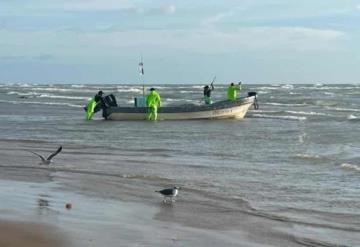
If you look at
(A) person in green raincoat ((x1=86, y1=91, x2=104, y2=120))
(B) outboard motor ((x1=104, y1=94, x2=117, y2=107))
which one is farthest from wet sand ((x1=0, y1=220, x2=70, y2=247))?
A: (B) outboard motor ((x1=104, y1=94, x2=117, y2=107))

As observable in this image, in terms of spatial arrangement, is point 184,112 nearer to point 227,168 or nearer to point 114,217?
point 227,168

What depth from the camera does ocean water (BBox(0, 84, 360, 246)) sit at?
8.42 meters

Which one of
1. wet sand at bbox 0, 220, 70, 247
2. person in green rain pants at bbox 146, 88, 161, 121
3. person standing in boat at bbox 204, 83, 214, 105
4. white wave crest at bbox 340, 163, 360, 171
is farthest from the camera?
person standing in boat at bbox 204, 83, 214, 105

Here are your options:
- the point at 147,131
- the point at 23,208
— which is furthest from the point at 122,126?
the point at 23,208

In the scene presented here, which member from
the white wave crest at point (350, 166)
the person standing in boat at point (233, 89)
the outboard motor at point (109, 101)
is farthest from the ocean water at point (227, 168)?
the person standing in boat at point (233, 89)

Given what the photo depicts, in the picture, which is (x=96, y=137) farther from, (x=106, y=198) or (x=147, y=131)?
(x=106, y=198)

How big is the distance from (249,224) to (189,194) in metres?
2.19

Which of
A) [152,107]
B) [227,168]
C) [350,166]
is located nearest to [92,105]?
[152,107]

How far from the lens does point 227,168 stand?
13031mm

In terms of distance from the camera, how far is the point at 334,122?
27.6 metres

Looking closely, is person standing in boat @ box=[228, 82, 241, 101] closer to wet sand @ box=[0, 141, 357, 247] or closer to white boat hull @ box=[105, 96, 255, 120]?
white boat hull @ box=[105, 96, 255, 120]

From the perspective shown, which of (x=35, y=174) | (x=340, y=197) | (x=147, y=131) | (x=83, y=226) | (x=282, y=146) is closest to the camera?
(x=83, y=226)

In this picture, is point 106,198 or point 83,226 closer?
point 83,226

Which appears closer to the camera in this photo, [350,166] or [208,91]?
[350,166]
